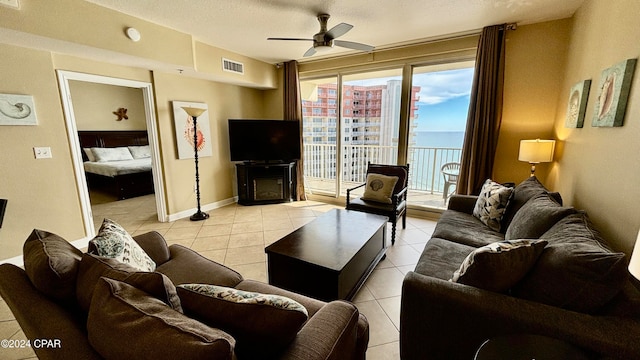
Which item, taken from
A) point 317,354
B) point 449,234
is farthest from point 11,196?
point 449,234

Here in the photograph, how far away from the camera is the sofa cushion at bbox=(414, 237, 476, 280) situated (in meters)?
1.62

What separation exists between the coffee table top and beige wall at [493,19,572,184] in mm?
2026

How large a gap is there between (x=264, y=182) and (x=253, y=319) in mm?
4011

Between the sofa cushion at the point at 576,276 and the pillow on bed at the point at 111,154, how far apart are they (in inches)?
269

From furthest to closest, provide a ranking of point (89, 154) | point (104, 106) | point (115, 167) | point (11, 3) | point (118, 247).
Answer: point (104, 106) → point (89, 154) → point (115, 167) → point (11, 3) → point (118, 247)

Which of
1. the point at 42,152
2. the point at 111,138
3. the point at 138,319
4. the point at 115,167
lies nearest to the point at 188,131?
the point at 42,152

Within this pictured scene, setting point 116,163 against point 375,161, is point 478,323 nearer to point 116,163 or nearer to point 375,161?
point 375,161

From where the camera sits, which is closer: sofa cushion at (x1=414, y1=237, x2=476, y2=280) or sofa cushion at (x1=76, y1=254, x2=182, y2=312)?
sofa cushion at (x1=76, y1=254, x2=182, y2=312)

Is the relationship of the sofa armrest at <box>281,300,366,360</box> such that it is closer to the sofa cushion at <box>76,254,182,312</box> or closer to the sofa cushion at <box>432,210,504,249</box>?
the sofa cushion at <box>76,254,182,312</box>

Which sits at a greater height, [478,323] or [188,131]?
[188,131]

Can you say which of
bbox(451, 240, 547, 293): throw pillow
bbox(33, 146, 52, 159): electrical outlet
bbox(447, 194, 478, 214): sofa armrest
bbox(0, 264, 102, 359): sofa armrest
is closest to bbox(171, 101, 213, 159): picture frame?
bbox(33, 146, 52, 159): electrical outlet

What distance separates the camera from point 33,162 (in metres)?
2.64

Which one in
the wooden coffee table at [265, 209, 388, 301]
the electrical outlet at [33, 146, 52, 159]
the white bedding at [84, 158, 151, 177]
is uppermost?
the electrical outlet at [33, 146, 52, 159]

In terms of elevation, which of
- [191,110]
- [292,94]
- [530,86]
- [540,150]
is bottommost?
[540,150]
